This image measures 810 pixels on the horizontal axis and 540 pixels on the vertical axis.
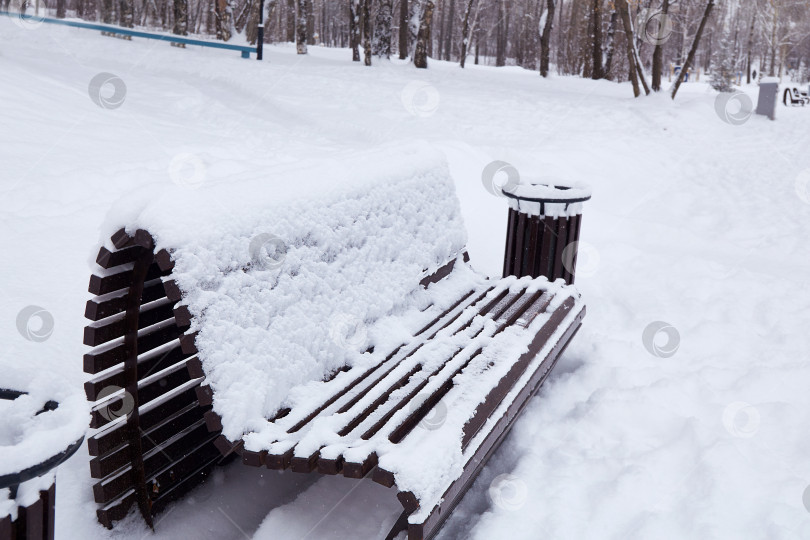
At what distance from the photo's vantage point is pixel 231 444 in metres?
2.33

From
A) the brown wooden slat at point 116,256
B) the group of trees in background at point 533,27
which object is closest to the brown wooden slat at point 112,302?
the brown wooden slat at point 116,256

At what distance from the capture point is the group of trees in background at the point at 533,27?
20500mm

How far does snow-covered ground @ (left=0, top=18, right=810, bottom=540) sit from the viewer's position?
9.27 feet

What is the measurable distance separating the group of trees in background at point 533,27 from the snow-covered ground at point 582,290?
5.72m

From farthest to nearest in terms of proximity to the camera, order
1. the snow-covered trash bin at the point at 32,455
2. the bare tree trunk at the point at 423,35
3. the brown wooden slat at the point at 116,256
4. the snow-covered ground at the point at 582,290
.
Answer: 1. the bare tree trunk at the point at 423,35
2. the snow-covered ground at the point at 582,290
3. the brown wooden slat at the point at 116,256
4. the snow-covered trash bin at the point at 32,455

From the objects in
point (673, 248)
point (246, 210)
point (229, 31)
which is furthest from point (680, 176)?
point (229, 31)

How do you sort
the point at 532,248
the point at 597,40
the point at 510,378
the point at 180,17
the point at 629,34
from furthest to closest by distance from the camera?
the point at 180,17 → the point at 597,40 → the point at 629,34 → the point at 532,248 → the point at 510,378
